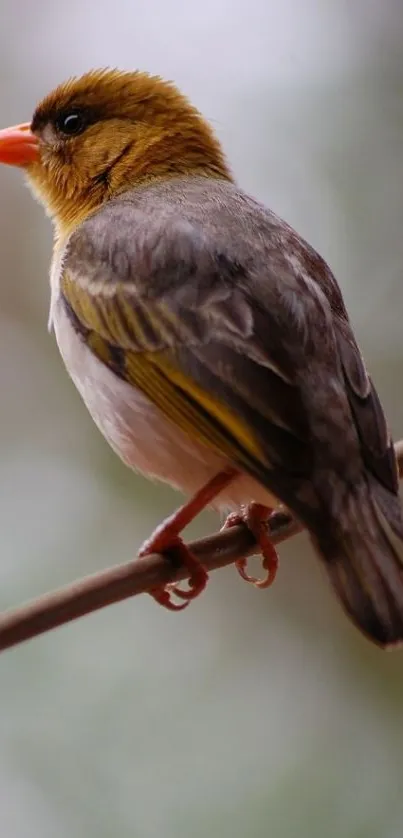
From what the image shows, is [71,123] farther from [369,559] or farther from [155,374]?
[369,559]

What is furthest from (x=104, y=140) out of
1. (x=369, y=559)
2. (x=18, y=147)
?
(x=369, y=559)

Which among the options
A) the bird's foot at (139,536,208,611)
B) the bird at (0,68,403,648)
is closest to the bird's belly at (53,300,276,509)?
the bird at (0,68,403,648)

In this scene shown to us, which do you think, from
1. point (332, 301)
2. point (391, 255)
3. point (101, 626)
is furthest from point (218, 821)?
point (391, 255)

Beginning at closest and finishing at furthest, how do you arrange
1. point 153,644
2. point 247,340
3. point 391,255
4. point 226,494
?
point 247,340 < point 226,494 < point 153,644 < point 391,255

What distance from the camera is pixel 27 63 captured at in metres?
3.45

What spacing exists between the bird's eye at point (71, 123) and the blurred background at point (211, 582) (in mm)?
507

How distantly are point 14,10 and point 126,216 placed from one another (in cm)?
152

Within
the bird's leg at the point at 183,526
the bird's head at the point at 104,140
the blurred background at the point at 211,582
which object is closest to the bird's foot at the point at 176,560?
the bird's leg at the point at 183,526

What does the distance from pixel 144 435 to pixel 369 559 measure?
0.52 m

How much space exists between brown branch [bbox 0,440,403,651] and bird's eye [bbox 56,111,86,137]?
116 centimetres

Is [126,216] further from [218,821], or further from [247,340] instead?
[218,821]

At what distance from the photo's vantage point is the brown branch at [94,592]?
4.84 ft

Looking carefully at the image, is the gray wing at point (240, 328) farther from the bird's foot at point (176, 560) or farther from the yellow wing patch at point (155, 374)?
the bird's foot at point (176, 560)

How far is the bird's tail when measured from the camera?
66.0 inches
